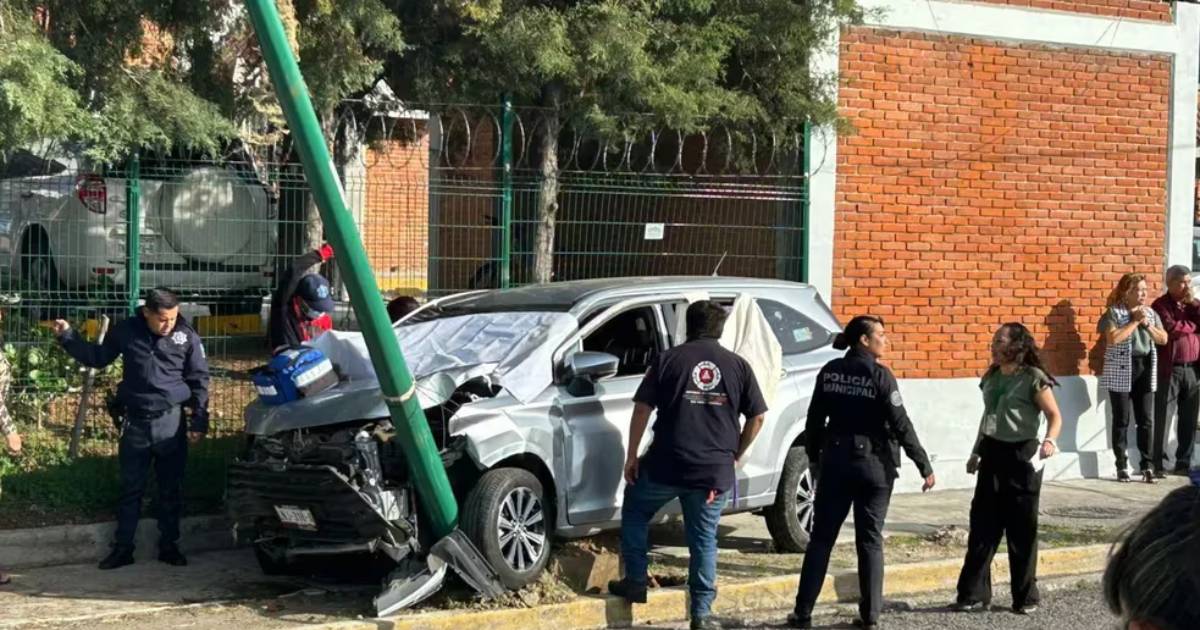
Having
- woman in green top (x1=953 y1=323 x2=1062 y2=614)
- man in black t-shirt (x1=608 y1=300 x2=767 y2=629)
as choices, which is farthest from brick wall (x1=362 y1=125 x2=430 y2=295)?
woman in green top (x1=953 y1=323 x2=1062 y2=614)

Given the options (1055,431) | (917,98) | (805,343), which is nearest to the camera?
(1055,431)

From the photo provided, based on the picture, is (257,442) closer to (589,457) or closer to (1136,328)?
(589,457)

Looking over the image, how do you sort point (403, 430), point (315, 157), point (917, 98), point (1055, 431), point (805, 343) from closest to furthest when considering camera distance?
1. point (315, 157)
2. point (403, 430)
3. point (1055, 431)
4. point (805, 343)
5. point (917, 98)

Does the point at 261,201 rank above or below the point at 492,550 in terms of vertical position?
above

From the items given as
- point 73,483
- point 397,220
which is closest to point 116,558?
point 73,483

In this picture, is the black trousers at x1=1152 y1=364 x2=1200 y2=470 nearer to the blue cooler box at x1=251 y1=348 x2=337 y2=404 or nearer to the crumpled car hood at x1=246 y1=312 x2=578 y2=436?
the crumpled car hood at x1=246 y1=312 x2=578 y2=436

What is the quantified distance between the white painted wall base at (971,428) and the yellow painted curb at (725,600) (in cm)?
302

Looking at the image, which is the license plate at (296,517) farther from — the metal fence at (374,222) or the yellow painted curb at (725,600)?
the metal fence at (374,222)

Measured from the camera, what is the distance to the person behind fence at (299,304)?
35.2ft

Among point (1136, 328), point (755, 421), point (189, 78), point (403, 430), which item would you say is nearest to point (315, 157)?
point (403, 430)

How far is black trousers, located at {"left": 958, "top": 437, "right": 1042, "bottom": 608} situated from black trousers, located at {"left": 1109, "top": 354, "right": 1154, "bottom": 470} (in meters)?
5.76

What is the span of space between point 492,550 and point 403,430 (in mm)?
906

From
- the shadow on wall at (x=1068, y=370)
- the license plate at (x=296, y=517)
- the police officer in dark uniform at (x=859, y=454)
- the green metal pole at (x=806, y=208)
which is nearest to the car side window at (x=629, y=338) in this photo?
the police officer in dark uniform at (x=859, y=454)

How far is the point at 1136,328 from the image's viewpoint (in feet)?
45.6
